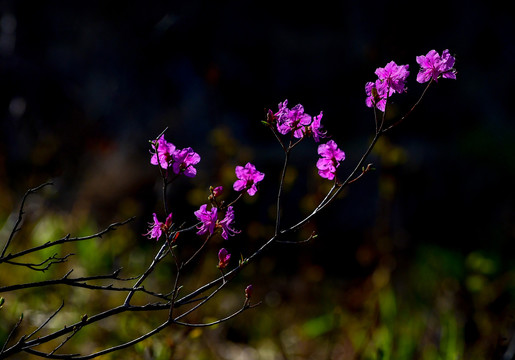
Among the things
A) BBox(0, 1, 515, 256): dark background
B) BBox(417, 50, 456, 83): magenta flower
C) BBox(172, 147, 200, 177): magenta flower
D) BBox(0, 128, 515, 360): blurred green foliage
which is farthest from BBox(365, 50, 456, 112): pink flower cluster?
BBox(0, 1, 515, 256): dark background

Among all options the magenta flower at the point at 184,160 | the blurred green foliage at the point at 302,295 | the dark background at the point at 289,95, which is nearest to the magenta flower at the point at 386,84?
the magenta flower at the point at 184,160

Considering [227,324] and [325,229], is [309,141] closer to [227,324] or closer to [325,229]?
[325,229]

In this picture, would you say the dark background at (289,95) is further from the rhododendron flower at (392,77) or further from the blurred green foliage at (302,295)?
the rhododendron flower at (392,77)

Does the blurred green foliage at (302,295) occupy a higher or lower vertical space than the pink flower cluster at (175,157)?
lower

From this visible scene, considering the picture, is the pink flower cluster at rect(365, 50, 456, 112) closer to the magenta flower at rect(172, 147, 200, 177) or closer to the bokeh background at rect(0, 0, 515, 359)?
the magenta flower at rect(172, 147, 200, 177)

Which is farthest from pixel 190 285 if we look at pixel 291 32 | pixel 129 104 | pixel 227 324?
pixel 291 32

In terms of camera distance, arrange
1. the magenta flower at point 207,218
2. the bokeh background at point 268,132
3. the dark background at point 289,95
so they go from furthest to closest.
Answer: the dark background at point 289,95, the bokeh background at point 268,132, the magenta flower at point 207,218

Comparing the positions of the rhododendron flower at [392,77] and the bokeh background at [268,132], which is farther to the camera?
the bokeh background at [268,132]
